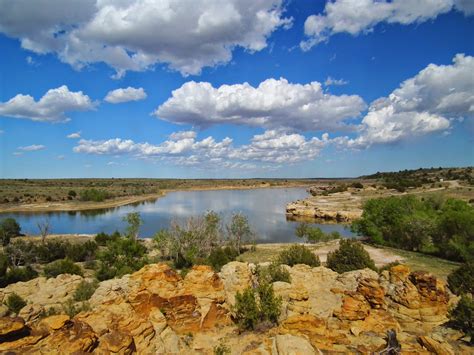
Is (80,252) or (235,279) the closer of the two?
(235,279)

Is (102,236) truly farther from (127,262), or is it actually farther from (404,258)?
(404,258)

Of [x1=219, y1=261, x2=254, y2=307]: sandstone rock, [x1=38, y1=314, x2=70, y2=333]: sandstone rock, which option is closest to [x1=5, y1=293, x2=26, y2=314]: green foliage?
[x1=38, y1=314, x2=70, y2=333]: sandstone rock

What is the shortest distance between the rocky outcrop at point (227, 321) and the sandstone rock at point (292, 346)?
0.03 meters

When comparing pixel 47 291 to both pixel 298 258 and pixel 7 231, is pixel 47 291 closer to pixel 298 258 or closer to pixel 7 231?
pixel 298 258

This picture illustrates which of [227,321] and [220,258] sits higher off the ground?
[227,321]

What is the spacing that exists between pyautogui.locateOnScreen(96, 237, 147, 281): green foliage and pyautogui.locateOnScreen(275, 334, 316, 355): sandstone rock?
72.6ft

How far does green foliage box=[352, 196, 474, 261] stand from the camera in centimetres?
3029

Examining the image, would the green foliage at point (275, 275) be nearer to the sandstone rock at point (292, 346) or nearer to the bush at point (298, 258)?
the bush at point (298, 258)

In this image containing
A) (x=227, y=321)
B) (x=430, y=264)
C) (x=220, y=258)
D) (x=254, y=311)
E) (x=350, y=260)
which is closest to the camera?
(x=254, y=311)

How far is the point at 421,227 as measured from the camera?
35.8 metres

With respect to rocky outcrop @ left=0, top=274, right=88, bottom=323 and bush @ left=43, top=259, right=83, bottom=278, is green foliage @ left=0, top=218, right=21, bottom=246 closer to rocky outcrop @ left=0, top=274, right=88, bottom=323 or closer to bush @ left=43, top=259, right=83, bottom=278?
bush @ left=43, top=259, right=83, bottom=278

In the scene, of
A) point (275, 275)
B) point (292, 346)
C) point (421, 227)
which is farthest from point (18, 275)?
point (421, 227)

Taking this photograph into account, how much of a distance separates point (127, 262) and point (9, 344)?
2353 cm

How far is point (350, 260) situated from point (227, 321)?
1399 centimetres
